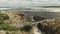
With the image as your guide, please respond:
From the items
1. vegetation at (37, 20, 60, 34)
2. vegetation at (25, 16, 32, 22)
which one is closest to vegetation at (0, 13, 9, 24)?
vegetation at (25, 16, 32, 22)

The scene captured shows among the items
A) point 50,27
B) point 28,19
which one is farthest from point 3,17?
point 50,27

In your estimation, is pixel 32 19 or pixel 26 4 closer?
pixel 32 19

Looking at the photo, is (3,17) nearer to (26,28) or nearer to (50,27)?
(26,28)

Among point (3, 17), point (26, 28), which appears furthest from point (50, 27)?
point (3, 17)

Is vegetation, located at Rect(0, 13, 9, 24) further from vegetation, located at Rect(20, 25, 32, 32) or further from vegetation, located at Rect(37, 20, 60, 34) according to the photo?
vegetation, located at Rect(37, 20, 60, 34)

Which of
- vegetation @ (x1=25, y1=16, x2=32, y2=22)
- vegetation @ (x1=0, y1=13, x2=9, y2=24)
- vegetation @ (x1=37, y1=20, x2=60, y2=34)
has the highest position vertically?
vegetation @ (x1=0, y1=13, x2=9, y2=24)

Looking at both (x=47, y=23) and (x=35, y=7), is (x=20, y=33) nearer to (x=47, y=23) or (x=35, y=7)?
(x=47, y=23)

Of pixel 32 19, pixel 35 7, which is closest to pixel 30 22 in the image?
pixel 32 19

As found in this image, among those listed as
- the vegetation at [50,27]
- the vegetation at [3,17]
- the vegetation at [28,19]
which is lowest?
the vegetation at [50,27]

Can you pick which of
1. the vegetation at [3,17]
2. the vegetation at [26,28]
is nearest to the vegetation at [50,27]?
the vegetation at [26,28]

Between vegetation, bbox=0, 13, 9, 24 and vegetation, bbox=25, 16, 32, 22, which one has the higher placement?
vegetation, bbox=0, 13, 9, 24

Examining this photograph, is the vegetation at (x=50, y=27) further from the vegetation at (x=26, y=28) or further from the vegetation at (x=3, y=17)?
the vegetation at (x=3, y=17)
